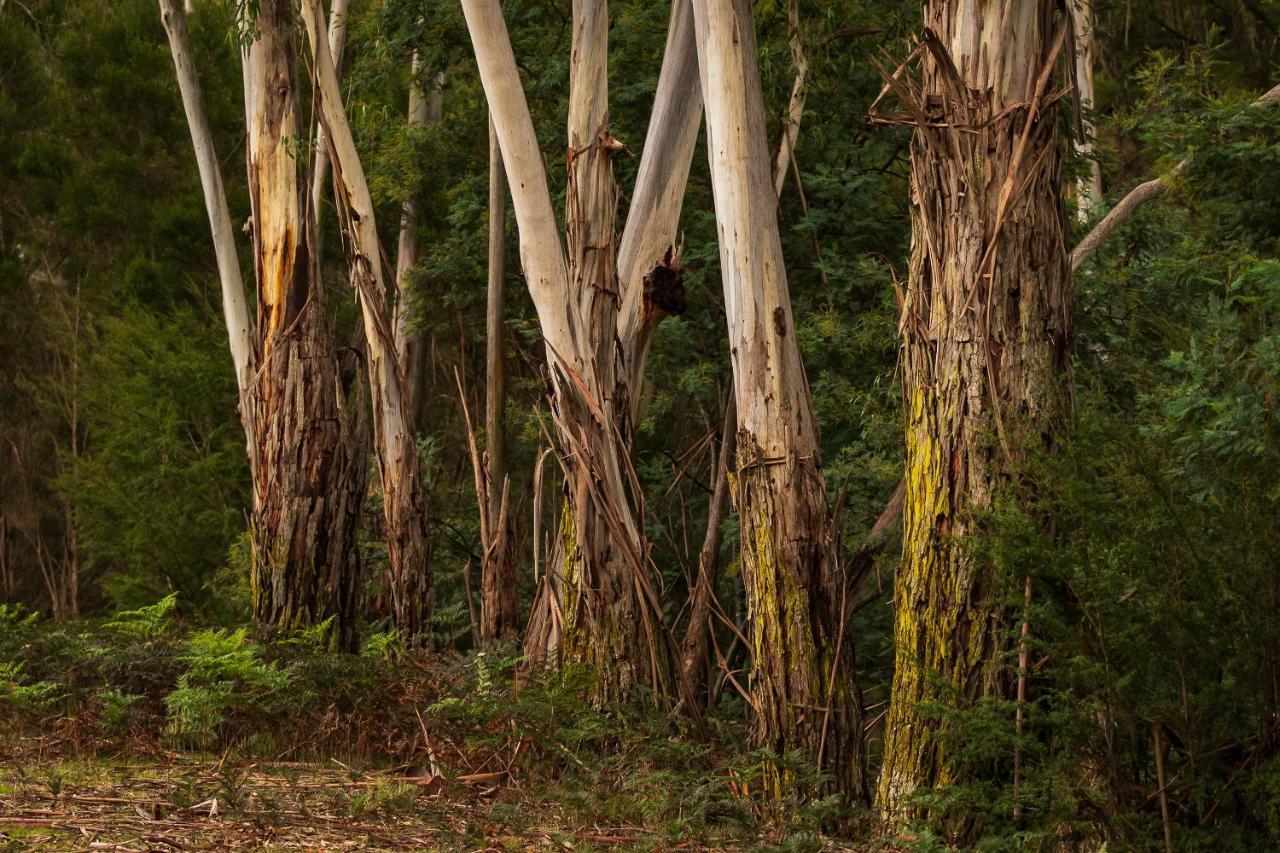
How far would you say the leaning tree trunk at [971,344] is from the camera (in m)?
4.93

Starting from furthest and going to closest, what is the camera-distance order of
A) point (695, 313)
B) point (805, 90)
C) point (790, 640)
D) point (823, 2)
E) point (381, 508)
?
point (381, 508), point (695, 313), point (823, 2), point (805, 90), point (790, 640)

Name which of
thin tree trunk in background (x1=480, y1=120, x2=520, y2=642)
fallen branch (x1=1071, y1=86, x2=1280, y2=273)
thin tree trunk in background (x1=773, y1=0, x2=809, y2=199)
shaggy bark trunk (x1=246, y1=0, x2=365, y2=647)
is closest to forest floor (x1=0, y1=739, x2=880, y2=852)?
shaggy bark trunk (x1=246, y1=0, x2=365, y2=647)

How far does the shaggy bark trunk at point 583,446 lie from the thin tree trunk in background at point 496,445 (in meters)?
2.41

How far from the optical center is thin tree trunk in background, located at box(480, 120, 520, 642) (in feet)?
33.4

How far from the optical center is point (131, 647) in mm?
7242

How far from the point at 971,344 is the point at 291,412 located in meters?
5.53

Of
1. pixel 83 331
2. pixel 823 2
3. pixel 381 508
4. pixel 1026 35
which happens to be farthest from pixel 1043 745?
pixel 83 331

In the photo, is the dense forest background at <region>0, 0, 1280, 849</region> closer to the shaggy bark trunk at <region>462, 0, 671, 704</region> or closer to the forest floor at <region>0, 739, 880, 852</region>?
the shaggy bark trunk at <region>462, 0, 671, 704</region>

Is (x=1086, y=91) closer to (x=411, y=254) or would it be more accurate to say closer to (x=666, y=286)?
(x=411, y=254)

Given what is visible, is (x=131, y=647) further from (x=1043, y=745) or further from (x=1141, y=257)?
(x=1141, y=257)

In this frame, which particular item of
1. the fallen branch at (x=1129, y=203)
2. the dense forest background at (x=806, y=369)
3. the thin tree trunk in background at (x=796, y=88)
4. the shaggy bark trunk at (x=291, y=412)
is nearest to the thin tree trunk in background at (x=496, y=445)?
the dense forest background at (x=806, y=369)

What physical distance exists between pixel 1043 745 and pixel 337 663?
12.5 ft

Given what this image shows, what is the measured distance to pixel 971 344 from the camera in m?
5.00

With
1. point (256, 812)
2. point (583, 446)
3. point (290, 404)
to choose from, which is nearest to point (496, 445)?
point (290, 404)
